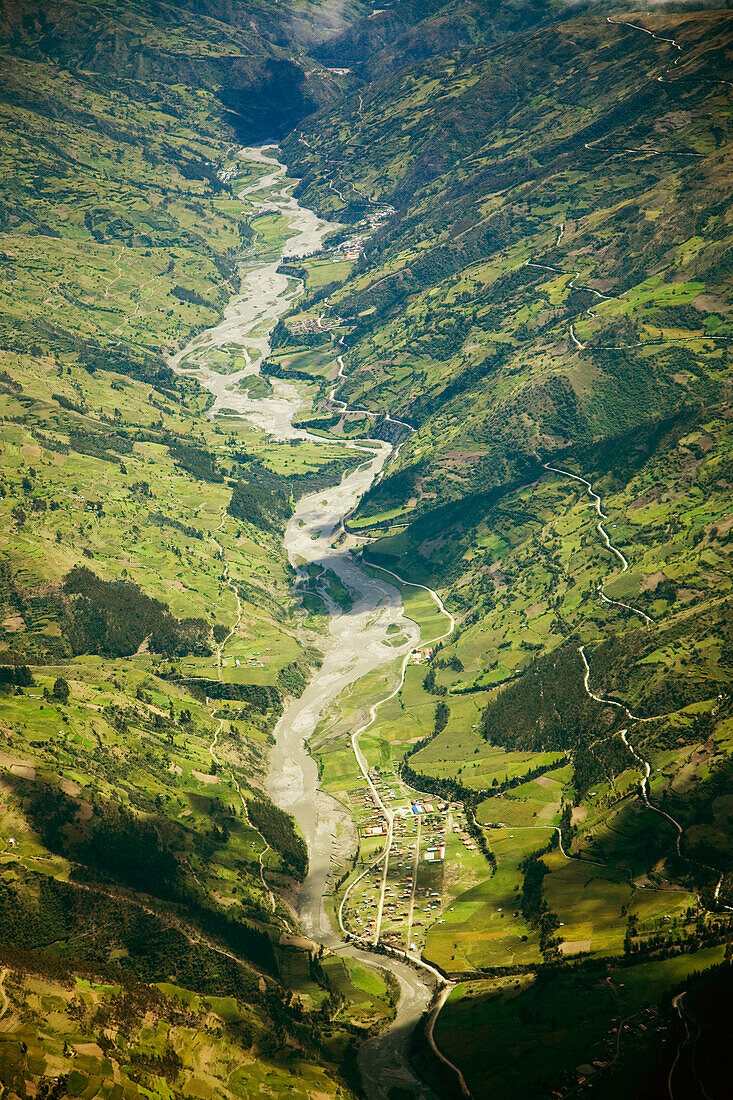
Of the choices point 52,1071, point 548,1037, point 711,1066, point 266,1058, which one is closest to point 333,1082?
point 266,1058

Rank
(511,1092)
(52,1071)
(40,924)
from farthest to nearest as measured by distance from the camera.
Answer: (40,924), (511,1092), (52,1071)

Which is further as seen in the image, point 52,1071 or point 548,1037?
point 548,1037

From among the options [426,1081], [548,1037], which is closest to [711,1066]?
[548,1037]

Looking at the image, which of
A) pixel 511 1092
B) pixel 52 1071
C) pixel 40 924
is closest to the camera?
pixel 52 1071

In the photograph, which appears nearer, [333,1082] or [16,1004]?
[16,1004]

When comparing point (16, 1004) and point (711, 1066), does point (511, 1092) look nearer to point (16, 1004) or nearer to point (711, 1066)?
point (711, 1066)

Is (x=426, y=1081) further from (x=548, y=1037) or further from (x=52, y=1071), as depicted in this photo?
(x=52, y=1071)

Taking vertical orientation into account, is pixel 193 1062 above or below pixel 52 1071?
below

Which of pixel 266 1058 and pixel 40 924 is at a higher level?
pixel 40 924
